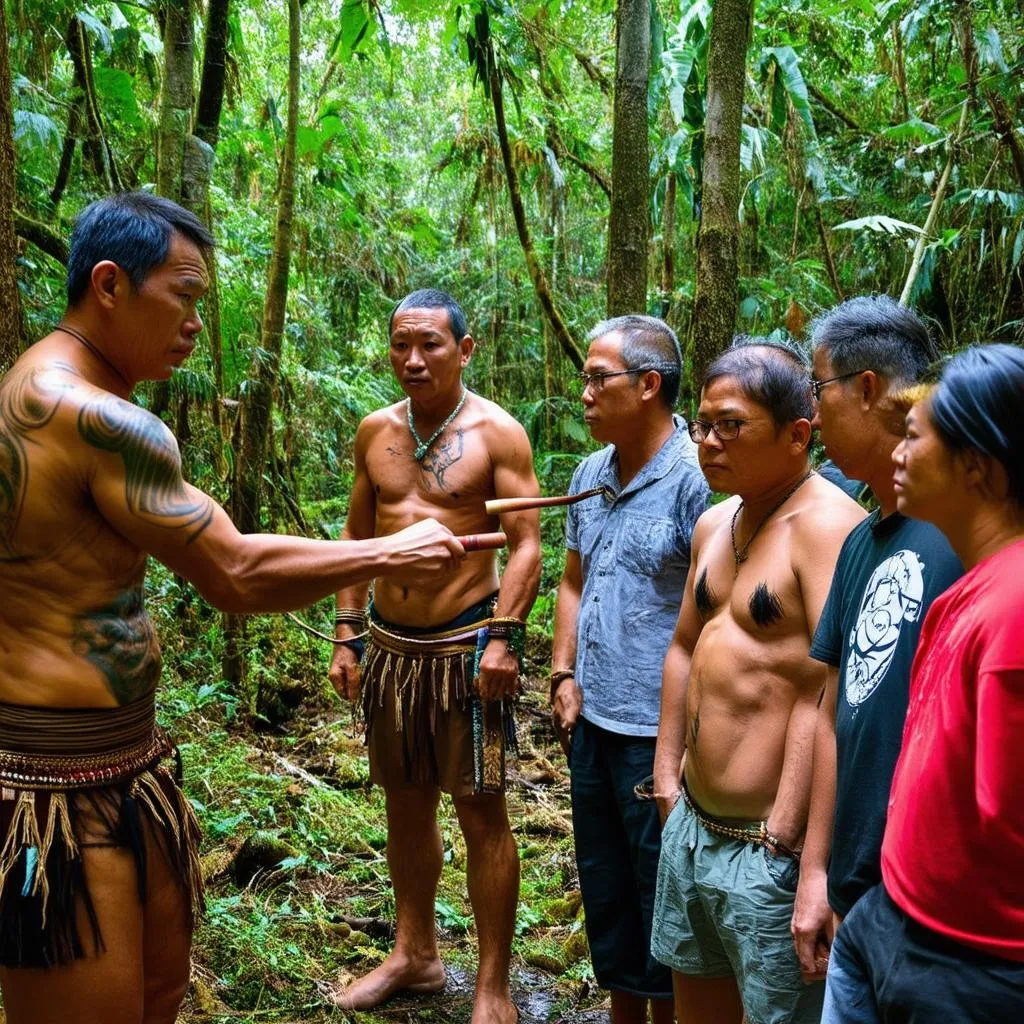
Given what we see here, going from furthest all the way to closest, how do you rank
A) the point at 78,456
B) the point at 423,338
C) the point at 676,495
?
the point at 423,338, the point at 676,495, the point at 78,456

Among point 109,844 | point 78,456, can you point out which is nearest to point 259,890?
point 109,844

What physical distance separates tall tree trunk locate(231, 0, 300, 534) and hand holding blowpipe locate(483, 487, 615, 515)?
2862 mm

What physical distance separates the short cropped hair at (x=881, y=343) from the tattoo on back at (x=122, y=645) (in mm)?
1631

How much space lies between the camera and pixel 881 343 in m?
2.12

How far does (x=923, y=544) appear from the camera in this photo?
1.88 meters

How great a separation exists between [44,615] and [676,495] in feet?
5.71

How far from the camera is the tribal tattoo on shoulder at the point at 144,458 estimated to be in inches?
84.2

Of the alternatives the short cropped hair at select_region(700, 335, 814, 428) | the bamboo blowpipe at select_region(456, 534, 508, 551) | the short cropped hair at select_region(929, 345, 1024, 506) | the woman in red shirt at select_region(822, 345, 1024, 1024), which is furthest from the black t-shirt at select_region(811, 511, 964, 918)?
the bamboo blowpipe at select_region(456, 534, 508, 551)

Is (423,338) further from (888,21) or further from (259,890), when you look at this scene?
(888,21)

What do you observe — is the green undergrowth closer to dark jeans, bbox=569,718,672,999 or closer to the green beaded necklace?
dark jeans, bbox=569,718,672,999

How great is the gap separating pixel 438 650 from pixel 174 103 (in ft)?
9.86

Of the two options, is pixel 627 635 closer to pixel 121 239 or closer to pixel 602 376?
pixel 602 376

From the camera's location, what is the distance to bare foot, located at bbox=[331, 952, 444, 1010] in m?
3.51

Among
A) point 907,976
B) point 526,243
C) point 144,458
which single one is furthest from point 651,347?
point 526,243
